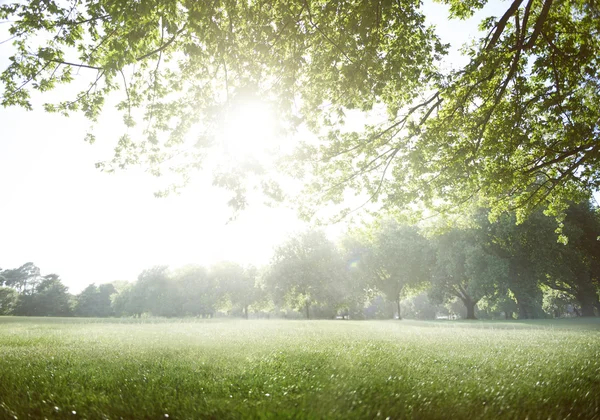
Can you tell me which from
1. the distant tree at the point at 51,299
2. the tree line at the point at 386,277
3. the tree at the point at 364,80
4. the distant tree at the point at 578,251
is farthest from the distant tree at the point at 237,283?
the tree at the point at 364,80

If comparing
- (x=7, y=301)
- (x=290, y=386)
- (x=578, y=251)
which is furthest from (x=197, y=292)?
(x=290, y=386)

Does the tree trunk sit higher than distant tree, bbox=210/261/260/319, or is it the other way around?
distant tree, bbox=210/261/260/319

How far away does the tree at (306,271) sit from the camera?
54406 millimetres

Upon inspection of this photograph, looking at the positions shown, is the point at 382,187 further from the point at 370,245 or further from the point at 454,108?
the point at 370,245

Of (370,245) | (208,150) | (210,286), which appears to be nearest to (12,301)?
(210,286)

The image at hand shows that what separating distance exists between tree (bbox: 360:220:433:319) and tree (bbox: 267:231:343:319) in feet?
22.2

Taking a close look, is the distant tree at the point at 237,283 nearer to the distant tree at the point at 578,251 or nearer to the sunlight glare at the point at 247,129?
the distant tree at the point at 578,251

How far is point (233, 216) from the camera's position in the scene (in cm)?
1048

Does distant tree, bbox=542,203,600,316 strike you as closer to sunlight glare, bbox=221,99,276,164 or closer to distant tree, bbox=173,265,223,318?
sunlight glare, bbox=221,99,276,164

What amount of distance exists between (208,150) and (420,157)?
758 centimetres

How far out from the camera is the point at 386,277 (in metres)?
55.2

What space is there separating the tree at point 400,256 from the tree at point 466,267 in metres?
3.64

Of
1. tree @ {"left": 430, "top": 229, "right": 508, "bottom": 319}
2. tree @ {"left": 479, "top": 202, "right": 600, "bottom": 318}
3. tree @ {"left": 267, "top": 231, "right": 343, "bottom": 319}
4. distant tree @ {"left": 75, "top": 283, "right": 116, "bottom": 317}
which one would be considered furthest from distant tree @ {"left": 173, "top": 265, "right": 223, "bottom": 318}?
tree @ {"left": 479, "top": 202, "right": 600, "bottom": 318}

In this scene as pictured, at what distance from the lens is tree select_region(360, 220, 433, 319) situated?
1900 inches
